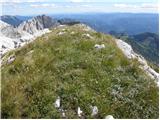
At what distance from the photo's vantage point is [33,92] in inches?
375

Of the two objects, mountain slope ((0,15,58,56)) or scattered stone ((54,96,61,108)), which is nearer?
scattered stone ((54,96,61,108))

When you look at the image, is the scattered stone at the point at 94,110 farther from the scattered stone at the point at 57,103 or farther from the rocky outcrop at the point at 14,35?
the rocky outcrop at the point at 14,35

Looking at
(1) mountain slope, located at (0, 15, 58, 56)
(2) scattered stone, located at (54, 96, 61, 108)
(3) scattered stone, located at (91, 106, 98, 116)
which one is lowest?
(1) mountain slope, located at (0, 15, 58, 56)

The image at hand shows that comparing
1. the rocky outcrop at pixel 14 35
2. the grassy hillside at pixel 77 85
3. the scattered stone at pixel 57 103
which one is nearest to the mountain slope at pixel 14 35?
the rocky outcrop at pixel 14 35

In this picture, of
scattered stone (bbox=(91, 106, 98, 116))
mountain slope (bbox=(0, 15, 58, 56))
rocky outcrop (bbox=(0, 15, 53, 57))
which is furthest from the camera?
mountain slope (bbox=(0, 15, 58, 56))

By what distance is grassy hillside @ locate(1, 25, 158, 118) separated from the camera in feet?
29.7

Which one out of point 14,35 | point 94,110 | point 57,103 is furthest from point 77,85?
point 14,35

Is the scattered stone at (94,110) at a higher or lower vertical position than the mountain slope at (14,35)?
higher

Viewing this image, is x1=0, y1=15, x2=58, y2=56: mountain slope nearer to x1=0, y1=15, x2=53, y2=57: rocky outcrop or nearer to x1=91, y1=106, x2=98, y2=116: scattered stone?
x1=0, y1=15, x2=53, y2=57: rocky outcrop

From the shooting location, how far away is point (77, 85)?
393 inches

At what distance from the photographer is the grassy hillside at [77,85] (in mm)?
9039

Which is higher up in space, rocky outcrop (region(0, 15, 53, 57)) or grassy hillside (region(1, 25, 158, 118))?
grassy hillside (region(1, 25, 158, 118))

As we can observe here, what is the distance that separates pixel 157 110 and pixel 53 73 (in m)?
3.42

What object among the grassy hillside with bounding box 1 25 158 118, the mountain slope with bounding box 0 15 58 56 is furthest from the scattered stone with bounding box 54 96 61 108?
the mountain slope with bounding box 0 15 58 56
